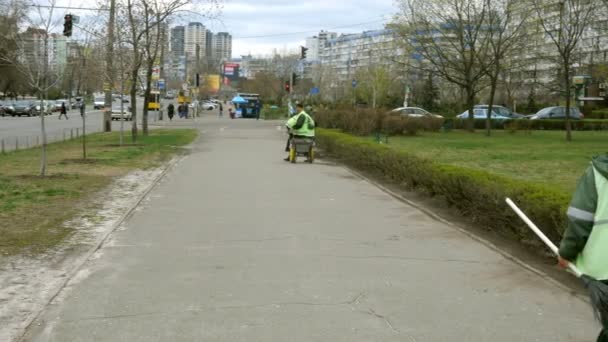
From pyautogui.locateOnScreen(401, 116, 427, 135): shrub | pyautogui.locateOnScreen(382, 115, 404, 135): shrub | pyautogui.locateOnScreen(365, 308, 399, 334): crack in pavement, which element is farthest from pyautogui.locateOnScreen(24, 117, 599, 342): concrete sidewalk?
pyautogui.locateOnScreen(401, 116, 427, 135): shrub

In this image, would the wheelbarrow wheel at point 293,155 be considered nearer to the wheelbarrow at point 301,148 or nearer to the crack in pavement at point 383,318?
the wheelbarrow at point 301,148

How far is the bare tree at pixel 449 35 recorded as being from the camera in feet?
125

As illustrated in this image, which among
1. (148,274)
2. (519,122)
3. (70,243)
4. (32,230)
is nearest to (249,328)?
(148,274)

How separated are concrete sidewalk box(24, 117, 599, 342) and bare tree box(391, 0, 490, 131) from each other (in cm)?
2810

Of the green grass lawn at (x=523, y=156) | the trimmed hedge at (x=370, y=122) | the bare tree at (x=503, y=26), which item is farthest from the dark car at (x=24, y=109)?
the bare tree at (x=503, y=26)

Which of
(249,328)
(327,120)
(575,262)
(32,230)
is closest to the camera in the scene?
(575,262)

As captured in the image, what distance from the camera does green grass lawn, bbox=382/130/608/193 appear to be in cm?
1788

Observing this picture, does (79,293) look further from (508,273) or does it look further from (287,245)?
(508,273)

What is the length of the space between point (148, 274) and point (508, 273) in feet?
11.5

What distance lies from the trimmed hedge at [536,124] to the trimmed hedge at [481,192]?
27.3 meters

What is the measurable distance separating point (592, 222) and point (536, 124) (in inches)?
1708

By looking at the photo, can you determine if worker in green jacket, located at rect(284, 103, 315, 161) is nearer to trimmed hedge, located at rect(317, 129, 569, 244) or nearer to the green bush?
trimmed hedge, located at rect(317, 129, 569, 244)

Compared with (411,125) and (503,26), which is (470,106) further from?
(411,125)

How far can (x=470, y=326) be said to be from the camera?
557 centimetres
